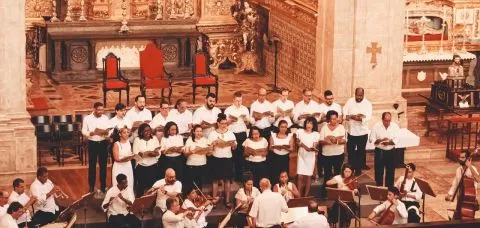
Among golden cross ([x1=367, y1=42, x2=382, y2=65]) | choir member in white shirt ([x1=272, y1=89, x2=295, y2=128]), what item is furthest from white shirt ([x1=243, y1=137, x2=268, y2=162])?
golden cross ([x1=367, y1=42, x2=382, y2=65])

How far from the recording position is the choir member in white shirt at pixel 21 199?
48.3 ft

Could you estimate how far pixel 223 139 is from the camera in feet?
54.0

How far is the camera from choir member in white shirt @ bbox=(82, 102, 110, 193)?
1655cm

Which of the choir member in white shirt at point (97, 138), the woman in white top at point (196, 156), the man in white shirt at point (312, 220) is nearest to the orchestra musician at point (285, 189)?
the man in white shirt at point (312, 220)

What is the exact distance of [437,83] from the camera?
21.5 m

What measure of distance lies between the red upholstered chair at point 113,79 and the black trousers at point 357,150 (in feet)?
16.8

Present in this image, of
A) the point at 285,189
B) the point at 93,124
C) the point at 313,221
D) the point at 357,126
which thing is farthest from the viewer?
the point at 357,126

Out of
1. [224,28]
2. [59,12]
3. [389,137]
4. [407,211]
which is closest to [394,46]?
[389,137]

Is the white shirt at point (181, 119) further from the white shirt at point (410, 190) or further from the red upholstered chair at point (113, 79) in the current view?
the red upholstered chair at point (113, 79)

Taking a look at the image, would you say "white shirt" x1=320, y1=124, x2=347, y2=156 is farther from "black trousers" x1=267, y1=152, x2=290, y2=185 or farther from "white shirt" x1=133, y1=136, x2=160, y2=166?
"white shirt" x1=133, y1=136, x2=160, y2=166

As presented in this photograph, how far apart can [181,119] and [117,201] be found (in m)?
2.18

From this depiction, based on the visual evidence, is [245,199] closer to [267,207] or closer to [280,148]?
[267,207]

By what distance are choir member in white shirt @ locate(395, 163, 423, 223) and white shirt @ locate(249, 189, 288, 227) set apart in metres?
1.78

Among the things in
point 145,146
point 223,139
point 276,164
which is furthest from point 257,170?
point 145,146
